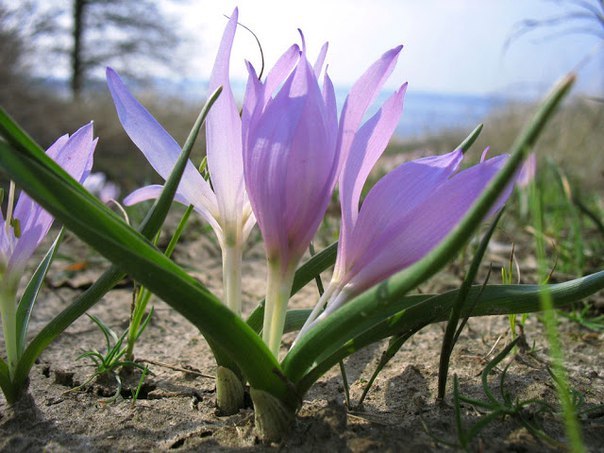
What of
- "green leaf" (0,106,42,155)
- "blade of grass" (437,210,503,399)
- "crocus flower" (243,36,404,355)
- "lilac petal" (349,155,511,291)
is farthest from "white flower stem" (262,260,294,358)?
"green leaf" (0,106,42,155)

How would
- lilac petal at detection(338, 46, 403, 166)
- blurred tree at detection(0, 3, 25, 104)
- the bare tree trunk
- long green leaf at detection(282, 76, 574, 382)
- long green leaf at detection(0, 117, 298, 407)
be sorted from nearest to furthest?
long green leaf at detection(282, 76, 574, 382) → long green leaf at detection(0, 117, 298, 407) → lilac petal at detection(338, 46, 403, 166) → blurred tree at detection(0, 3, 25, 104) → the bare tree trunk

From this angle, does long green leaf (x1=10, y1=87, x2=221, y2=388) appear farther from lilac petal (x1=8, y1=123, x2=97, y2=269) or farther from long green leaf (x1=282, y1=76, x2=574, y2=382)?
long green leaf (x1=282, y1=76, x2=574, y2=382)

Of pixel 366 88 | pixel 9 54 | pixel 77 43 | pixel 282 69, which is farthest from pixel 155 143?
pixel 77 43

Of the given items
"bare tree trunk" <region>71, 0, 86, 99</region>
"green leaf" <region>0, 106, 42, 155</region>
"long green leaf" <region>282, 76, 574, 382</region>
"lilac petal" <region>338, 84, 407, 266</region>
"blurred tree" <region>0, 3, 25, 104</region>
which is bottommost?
"long green leaf" <region>282, 76, 574, 382</region>

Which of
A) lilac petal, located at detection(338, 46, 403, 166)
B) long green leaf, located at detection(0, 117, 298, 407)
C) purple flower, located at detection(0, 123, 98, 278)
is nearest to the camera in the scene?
long green leaf, located at detection(0, 117, 298, 407)

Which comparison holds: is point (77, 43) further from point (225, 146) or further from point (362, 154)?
point (362, 154)

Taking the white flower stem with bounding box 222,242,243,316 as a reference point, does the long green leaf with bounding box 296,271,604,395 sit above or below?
below
